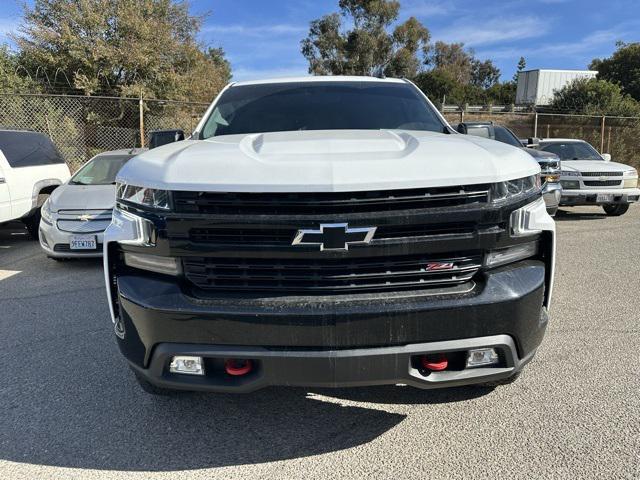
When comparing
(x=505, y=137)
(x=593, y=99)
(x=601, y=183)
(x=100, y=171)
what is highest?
(x=593, y=99)

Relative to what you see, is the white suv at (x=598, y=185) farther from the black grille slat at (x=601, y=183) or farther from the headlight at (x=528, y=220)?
the headlight at (x=528, y=220)

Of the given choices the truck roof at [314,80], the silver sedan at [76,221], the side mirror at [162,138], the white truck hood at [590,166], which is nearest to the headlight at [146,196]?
the side mirror at [162,138]

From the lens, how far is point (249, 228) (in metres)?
2.06

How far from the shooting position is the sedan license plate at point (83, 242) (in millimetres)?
5977

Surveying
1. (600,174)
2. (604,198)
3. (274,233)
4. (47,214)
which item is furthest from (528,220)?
(600,174)

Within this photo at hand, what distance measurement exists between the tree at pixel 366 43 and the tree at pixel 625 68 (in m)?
19.1

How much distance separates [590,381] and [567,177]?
7.33 metres

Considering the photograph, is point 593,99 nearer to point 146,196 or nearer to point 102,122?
point 102,122

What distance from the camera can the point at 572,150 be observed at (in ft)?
34.9

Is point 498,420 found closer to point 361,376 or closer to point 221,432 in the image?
point 361,376

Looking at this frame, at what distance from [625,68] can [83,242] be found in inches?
2220

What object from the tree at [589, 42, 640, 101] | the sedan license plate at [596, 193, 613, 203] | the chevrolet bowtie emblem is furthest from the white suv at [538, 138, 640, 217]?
the tree at [589, 42, 640, 101]

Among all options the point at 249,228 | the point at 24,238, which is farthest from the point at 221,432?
the point at 24,238

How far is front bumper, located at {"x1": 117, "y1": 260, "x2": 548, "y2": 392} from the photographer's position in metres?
2.04
